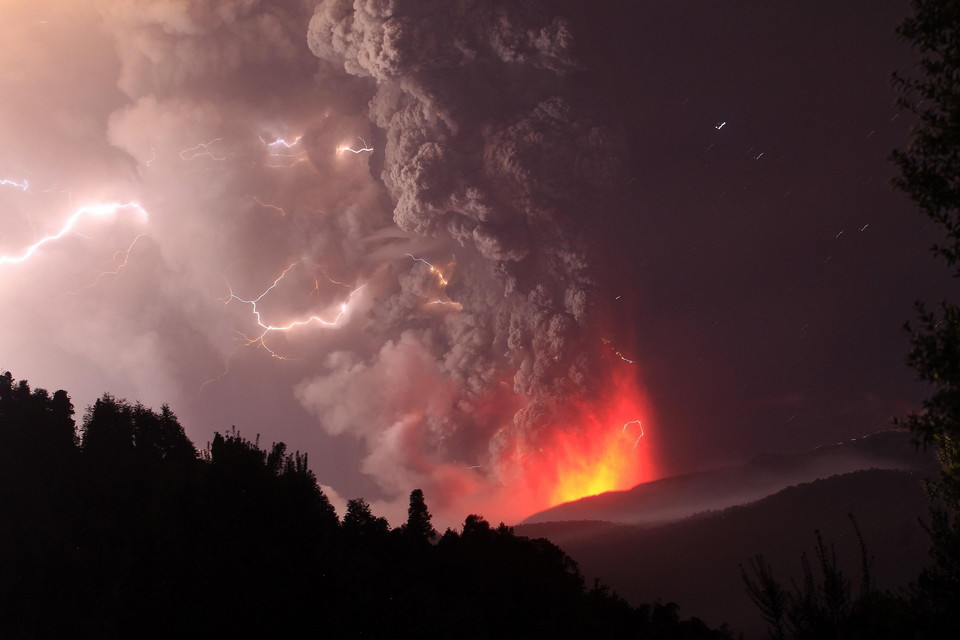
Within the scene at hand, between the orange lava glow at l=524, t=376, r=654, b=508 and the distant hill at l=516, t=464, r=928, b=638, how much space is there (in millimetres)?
2443

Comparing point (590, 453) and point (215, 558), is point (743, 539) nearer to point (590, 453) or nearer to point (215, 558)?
point (590, 453)

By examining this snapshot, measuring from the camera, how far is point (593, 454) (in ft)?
185

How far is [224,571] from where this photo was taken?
1494cm

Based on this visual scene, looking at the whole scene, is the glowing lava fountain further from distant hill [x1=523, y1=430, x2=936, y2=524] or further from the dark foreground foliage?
the dark foreground foliage

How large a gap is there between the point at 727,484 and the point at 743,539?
8020 mm

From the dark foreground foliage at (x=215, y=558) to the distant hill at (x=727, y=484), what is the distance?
37.4 metres


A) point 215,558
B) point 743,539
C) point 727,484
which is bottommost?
point 743,539

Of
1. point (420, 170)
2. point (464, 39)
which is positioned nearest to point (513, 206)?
point (420, 170)

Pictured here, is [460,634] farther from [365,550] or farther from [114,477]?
[114,477]

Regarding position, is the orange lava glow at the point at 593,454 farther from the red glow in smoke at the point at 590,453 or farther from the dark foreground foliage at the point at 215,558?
the dark foreground foliage at the point at 215,558

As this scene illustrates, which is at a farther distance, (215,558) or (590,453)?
(590,453)

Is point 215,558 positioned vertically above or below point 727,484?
below

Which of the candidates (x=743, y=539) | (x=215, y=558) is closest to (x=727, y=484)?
(x=743, y=539)

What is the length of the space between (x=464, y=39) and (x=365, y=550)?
43.6 metres
